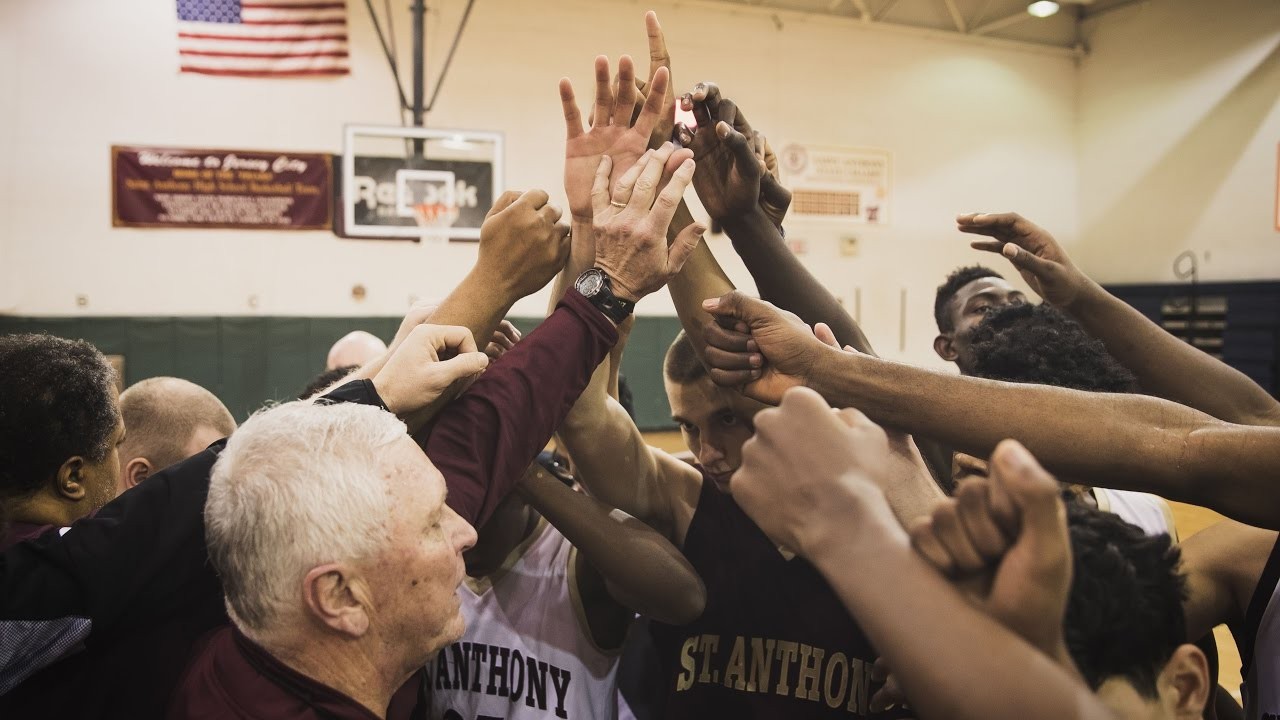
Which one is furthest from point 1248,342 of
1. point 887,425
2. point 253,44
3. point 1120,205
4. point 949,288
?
point 253,44

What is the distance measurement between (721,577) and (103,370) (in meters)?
1.42

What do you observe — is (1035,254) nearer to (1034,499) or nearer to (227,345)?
(1034,499)

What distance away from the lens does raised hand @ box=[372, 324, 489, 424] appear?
167 cm

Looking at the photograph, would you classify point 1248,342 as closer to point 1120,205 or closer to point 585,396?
point 1120,205

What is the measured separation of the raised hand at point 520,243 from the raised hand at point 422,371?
226 mm

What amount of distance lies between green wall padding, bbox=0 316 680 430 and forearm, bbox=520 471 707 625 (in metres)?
9.02

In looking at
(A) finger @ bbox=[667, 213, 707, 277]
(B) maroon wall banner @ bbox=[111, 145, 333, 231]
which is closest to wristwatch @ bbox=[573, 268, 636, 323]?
(A) finger @ bbox=[667, 213, 707, 277]

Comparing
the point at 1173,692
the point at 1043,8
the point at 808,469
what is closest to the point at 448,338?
the point at 808,469

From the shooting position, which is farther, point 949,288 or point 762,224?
point 949,288

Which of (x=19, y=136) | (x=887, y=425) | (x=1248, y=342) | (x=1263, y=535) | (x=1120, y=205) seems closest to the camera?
(x=887, y=425)

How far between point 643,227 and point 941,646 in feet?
3.63

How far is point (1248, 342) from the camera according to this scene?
1152 centimetres

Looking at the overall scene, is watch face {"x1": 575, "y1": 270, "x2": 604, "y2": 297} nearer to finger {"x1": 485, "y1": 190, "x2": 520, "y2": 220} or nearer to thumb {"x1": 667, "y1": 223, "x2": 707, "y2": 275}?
thumb {"x1": 667, "y1": 223, "x2": 707, "y2": 275}

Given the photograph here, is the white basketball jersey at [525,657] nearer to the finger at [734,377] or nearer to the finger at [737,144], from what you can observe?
the finger at [734,377]
